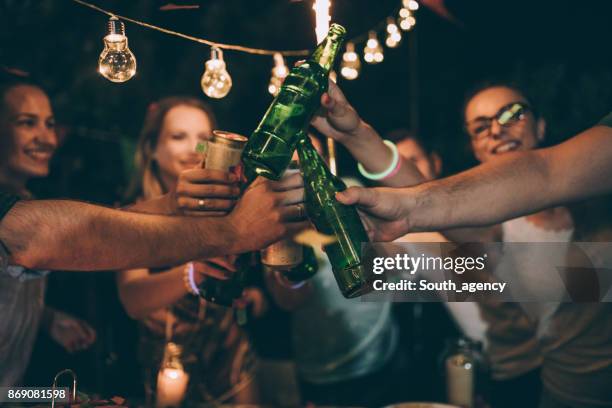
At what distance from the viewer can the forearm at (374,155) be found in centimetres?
170

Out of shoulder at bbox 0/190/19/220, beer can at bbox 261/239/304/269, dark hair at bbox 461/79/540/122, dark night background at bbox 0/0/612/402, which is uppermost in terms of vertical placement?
dark night background at bbox 0/0/612/402

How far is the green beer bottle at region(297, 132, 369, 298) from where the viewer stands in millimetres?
1344

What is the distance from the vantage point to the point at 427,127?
4801 millimetres

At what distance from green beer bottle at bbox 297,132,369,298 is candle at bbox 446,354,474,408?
0.61 metres

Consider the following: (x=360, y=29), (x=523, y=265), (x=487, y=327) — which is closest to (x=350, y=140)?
(x=360, y=29)

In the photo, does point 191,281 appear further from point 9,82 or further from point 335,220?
point 9,82

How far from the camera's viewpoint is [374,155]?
1782 mm

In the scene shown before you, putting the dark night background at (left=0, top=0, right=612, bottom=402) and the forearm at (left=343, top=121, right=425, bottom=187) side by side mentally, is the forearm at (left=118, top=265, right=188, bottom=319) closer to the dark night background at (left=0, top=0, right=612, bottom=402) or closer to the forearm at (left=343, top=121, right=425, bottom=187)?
the dark night background at (left=0, top=0, right=612, bottom=402)

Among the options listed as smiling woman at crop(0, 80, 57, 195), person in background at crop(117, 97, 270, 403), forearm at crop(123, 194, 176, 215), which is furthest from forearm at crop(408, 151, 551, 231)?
smiling woman at crop(0, 80, 57, 195)

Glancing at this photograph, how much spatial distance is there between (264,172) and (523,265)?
1405 mm

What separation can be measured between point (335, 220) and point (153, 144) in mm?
1506

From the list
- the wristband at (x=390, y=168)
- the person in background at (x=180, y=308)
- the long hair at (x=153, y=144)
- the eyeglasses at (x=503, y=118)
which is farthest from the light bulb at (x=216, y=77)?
the eyeglasses at (x=503, y=118)

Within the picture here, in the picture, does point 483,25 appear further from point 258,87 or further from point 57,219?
point 57,219

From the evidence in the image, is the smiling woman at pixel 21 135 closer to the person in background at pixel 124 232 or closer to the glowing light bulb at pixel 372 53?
the person in background at pixel 124 232
